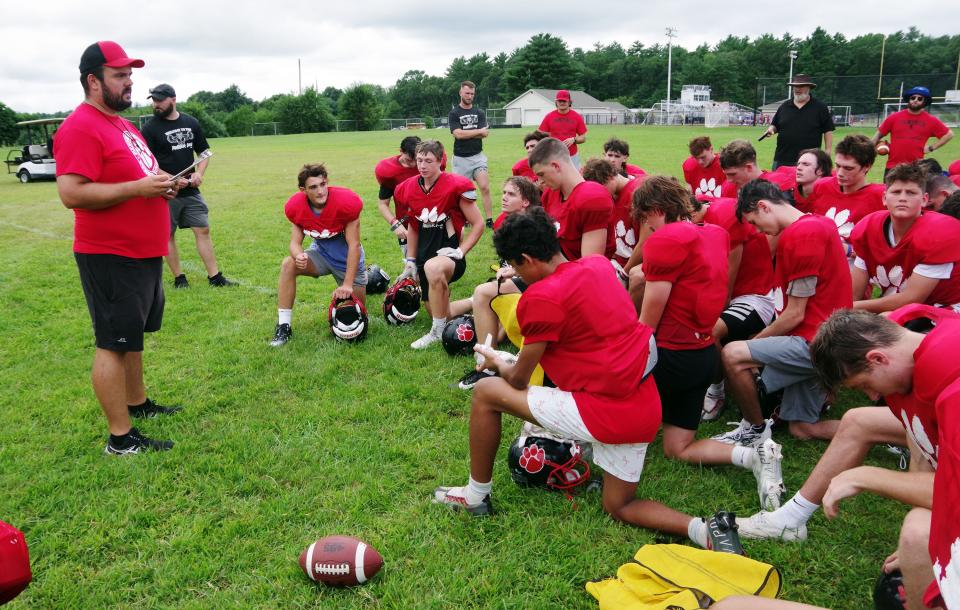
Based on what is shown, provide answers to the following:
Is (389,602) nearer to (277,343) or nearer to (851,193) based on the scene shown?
(277,343)

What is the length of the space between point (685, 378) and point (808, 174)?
3328 millimetres

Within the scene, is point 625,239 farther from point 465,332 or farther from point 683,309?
point 683,309

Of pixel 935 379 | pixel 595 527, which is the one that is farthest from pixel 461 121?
pixel 935 379

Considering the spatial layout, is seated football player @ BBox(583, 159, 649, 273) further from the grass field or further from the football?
the football

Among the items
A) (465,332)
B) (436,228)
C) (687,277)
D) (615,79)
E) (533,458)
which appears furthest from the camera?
(615,79)

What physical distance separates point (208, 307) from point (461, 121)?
572 cm

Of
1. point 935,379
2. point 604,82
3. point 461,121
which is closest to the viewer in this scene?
point 935,379

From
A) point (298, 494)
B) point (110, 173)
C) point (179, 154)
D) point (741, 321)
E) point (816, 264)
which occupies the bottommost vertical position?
point (298, 494)

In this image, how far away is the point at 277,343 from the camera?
6.28 m

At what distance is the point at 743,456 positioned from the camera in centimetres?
382

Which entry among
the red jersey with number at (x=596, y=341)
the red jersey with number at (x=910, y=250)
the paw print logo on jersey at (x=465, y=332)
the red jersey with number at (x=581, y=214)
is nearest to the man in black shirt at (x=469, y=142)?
the paw print logo on jersey at (x=465, y=332)

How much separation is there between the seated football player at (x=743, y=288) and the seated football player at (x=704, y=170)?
2.38 m

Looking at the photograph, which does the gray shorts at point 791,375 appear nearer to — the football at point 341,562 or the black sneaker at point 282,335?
the football at point 341,562

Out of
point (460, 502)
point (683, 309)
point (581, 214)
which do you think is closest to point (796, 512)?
point (683, 309)
